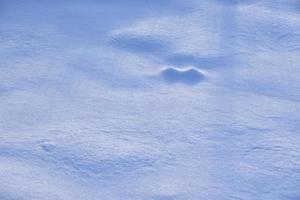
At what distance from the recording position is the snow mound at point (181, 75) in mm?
2682

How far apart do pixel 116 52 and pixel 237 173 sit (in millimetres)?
1211

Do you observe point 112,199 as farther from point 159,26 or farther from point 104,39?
point 159,26

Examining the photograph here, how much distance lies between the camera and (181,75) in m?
2.70

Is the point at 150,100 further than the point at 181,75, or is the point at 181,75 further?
the point at 181,75

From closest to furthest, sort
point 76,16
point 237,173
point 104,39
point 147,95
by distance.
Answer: point 237,173 < point 147,95 < point 104,39 < point 76,16

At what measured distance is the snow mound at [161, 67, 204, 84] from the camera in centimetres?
268

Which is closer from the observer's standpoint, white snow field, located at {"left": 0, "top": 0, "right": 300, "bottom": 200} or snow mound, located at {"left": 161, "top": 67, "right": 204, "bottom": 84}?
white snow field, located at {"left": 0, "top": 0, "right": 300, "bottom": 200}

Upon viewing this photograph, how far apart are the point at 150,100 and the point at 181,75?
1.00 ft

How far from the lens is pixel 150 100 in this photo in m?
2.53

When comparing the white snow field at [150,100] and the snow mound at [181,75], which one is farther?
the snow mound at [181,75]

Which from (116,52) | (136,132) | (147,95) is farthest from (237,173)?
(116,52)

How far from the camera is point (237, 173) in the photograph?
211 cm

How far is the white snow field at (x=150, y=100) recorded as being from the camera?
81.2 inches

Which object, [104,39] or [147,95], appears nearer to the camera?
[147,95]
